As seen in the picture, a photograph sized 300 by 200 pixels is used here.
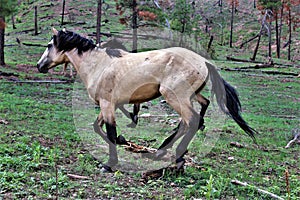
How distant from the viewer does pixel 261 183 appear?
4.85 metres

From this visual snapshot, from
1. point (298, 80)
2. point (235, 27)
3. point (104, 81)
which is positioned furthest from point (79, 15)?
point (104, 81)

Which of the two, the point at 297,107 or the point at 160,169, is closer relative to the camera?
the point at 160,169

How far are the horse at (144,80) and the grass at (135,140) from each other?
1.64 ft

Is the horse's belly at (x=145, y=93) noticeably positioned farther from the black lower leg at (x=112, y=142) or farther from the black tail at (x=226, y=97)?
the black tail at (x=226, y=97)

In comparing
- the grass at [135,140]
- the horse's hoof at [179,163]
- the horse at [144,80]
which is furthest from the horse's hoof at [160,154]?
the horse's hoof at [179,163]

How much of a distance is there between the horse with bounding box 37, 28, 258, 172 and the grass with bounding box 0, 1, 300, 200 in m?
0.50

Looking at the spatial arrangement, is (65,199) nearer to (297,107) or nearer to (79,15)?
(297,107)

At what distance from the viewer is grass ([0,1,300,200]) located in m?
4.35

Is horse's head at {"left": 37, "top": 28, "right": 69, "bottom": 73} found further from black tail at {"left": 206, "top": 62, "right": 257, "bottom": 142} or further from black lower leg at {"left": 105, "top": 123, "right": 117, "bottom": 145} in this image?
black tail at {"left": 206, "top": 62, "right": 257, "bottom": 142}

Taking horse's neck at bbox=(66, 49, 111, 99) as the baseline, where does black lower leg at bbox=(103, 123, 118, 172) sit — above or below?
below

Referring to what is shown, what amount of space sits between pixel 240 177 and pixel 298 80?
1489 centimetres

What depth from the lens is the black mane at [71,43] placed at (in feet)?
18.1

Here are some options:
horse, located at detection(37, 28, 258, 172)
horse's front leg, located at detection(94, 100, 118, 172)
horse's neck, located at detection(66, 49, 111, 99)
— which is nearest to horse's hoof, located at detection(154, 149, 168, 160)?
horse, located at detection(37, 28, 258, 172)

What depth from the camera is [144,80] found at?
4.98m
